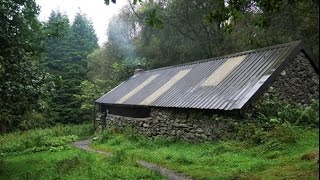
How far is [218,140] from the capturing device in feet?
41.3

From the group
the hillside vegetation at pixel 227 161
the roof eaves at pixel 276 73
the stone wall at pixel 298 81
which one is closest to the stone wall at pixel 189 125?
the hillside vegetation at pixel 227 161

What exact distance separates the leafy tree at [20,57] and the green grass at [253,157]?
4467 millimetres

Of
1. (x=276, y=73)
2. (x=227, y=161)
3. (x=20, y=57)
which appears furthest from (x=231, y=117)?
(x=20, y=57)

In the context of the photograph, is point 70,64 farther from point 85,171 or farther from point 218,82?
point 85,171

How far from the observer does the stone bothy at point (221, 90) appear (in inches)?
489

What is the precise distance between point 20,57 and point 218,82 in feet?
25.9

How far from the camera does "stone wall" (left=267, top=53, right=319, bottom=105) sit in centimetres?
1302

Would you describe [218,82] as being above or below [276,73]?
below

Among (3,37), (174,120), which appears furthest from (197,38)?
(3,37)

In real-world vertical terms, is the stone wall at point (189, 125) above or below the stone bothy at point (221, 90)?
below

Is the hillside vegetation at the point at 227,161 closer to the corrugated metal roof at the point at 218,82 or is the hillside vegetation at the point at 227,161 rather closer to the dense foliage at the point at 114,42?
the corrugated metal roof at the point at 218,82

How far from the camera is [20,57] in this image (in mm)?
11586

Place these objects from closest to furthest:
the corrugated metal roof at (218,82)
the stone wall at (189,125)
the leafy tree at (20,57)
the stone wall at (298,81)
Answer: the leafy tree at (20,57)
the stone wall at (189,125)
the corrugated metal roof at (218,82)
the stone wall at (298,81)

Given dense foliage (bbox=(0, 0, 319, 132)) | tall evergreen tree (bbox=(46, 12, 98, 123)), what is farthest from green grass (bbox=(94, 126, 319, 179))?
tall evergreen tree (bbox=(46, 12, 98, 123))
